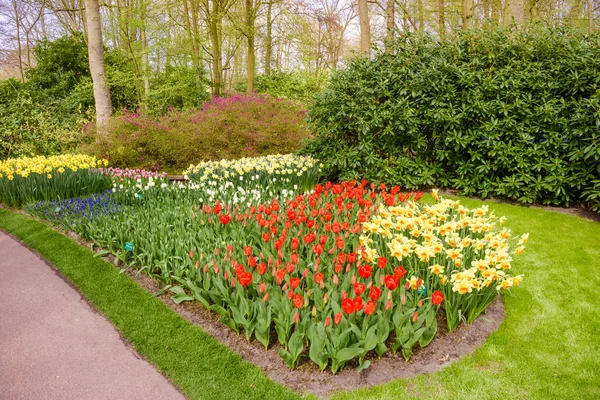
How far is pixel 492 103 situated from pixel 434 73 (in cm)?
99

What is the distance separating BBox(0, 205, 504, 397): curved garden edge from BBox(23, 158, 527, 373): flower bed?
8cm

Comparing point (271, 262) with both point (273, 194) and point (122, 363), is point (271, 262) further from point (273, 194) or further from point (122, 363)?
point (273, 194)

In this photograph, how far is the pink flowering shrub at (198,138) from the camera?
9266mm

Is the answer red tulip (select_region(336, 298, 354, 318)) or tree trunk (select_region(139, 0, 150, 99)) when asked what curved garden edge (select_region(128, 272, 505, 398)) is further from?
tree trunk (select_region(139, 0, 150, 99))

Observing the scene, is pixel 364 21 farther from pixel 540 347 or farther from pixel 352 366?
pixel 352 366

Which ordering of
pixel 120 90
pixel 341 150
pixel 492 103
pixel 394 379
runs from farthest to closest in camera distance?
pixel 120 90
pixel 341 150
pixel 492 103
pixel 394 379

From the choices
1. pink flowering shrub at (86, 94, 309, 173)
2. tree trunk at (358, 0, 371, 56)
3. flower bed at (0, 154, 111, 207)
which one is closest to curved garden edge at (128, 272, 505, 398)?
flower bed at (0, 154, 111, 207)

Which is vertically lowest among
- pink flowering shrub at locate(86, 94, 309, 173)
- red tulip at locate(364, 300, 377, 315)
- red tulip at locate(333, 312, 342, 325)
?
red tulip at locate(333, 312, 342, 325)

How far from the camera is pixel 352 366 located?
2.57 m

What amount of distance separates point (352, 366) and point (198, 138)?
7957 mm

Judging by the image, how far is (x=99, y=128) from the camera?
9844 mm

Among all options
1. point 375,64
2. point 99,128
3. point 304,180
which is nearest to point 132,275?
point 304,180

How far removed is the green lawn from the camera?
7.94ft

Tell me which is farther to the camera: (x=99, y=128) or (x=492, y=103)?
(x=99, y=128)
